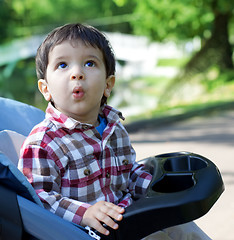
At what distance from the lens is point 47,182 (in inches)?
51.5

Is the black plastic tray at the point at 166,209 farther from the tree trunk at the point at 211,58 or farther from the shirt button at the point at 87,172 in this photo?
the tree trunk at the point at 211,58

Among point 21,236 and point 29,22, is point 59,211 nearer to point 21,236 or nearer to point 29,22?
point 21,236

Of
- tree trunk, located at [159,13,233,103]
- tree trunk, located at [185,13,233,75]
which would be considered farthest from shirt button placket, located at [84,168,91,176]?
tree trunk, located at [185,13,233,75]

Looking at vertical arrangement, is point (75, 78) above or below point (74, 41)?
below

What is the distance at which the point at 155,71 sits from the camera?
74.5 ft

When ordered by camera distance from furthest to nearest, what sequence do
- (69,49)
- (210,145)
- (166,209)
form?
(210,145)
(69,49)
(166,209)

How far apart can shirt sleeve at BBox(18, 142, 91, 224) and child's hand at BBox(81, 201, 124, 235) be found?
1.1 inches

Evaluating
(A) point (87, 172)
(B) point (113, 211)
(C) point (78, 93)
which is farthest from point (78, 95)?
(B) point (113, 211)

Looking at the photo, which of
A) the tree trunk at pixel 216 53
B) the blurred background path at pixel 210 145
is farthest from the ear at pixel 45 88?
the tree trunk at pixel 216 53

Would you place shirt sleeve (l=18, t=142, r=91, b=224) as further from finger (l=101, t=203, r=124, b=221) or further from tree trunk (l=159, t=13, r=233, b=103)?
tree trunk (l=159, t=13, r=233, b=103)

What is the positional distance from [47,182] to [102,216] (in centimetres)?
20

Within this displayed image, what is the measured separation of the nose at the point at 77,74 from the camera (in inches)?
54.4

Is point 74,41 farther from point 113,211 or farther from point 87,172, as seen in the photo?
point 113,211

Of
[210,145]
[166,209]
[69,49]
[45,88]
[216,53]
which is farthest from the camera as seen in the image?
[216,53]
